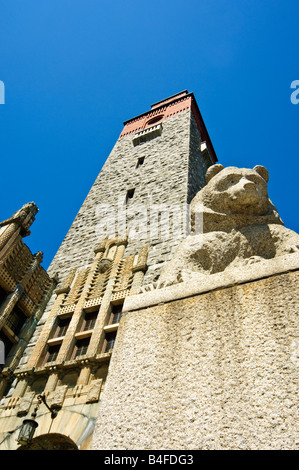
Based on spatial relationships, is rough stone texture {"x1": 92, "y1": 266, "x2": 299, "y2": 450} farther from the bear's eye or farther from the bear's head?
the bear's eye

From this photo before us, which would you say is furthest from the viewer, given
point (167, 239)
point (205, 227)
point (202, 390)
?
point (167, 239)

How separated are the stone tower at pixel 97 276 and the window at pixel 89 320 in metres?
0.02

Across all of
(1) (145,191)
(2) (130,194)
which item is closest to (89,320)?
(1) (145,191)

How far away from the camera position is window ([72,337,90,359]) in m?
5.60

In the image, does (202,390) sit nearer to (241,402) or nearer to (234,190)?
(241,402)

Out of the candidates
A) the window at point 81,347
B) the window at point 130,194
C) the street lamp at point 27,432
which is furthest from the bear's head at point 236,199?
the window at point 130,194

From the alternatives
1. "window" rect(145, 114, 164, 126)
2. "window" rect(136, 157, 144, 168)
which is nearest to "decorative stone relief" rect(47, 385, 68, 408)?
"window" rect(136, 157, 144, 168)

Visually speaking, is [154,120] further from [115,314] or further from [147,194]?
[115,314]

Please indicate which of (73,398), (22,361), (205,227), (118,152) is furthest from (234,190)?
(118,152)

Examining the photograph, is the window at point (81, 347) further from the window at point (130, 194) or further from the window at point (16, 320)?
the window at point (130, 194)

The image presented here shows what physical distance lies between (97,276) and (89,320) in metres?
1.11
